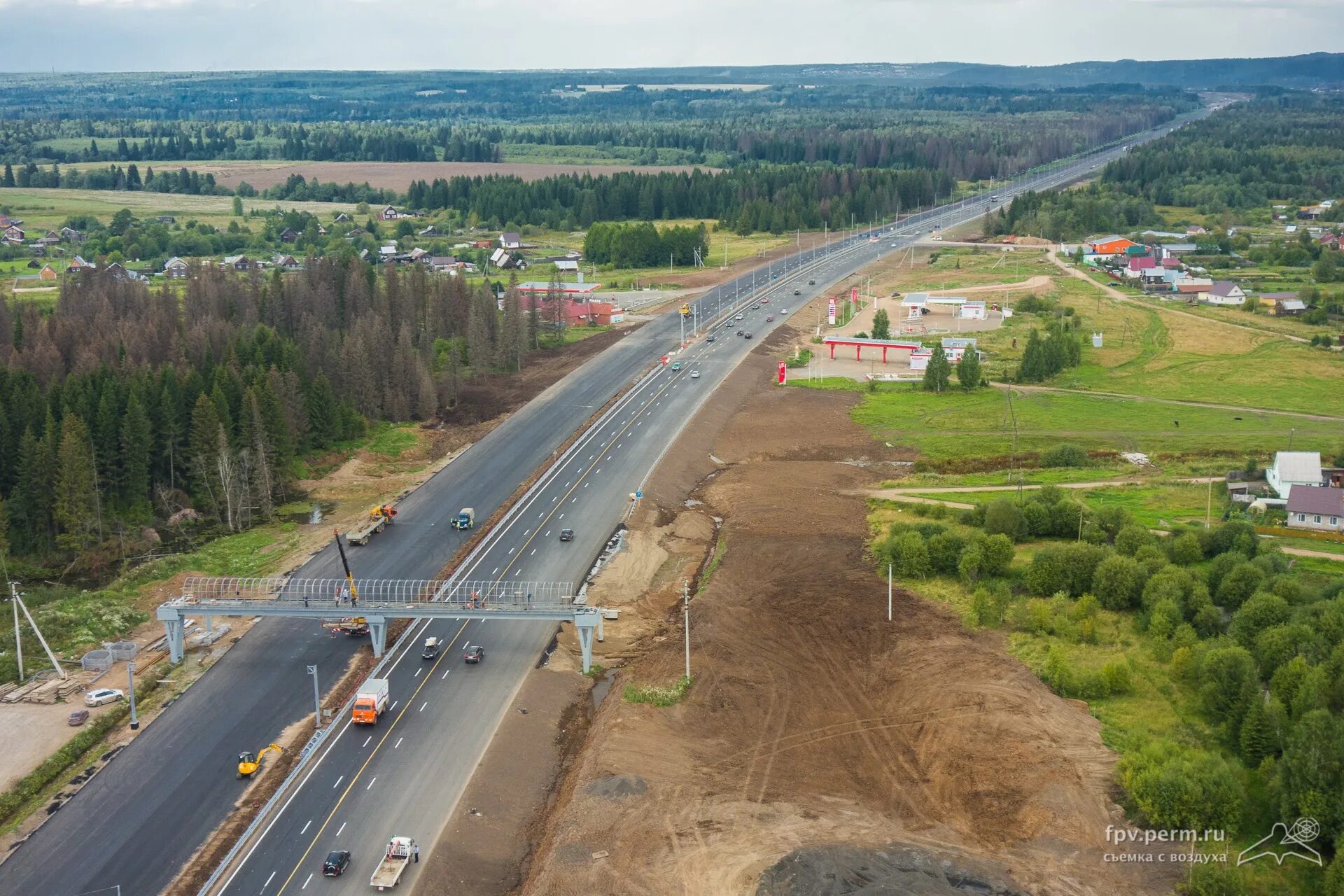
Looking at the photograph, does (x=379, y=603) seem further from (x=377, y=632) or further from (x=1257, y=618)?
(x=1257, y=618)

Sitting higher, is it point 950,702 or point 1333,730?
point 1333,730

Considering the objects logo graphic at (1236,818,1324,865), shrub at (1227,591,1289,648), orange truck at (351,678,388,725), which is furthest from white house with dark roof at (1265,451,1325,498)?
orange truck at (351,678,388,725)

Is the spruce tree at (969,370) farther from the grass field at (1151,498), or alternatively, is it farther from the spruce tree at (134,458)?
the spruce tree at (134,458)

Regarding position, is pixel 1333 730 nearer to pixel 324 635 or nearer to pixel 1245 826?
pixel 1245 826

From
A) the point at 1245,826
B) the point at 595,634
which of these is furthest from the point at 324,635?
the point at 1245,826

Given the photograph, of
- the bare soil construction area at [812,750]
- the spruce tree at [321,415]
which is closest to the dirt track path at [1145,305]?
the bare soil construction area at [812,750]

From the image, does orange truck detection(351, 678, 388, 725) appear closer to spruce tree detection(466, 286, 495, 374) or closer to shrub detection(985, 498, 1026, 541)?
shrub detection(985, 498, 1026, 541)
